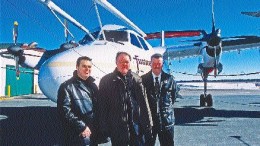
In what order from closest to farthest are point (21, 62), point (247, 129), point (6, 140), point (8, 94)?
point (6, 140)
point (247, 129)
point (21, 62)
point (8, 94)

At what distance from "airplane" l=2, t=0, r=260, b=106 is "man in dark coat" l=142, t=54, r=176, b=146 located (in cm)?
226

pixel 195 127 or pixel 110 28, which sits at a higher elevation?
pixel 110 28

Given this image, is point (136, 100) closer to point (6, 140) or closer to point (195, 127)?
point (6, 140)

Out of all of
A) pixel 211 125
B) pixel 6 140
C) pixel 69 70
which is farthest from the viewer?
pixel 211 125

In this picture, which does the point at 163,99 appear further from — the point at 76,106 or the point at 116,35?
the point at 116,35

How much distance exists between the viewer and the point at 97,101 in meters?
4.25

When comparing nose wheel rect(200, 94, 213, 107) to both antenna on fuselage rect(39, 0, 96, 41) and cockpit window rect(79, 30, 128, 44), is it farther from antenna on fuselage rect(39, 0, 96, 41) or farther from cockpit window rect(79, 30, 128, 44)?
antenna on fuselage rect(39, 0, 96, 41)

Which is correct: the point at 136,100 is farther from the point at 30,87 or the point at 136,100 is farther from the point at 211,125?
the point at 30,87

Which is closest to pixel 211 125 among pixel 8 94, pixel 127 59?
pixel 127 59

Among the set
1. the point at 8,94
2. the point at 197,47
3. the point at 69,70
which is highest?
the point at 197,47

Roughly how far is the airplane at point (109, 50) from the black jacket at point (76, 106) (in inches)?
92.4

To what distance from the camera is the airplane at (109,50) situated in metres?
6.53

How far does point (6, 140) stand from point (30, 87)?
113ft

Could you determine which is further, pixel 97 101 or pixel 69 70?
pixel 69 70
